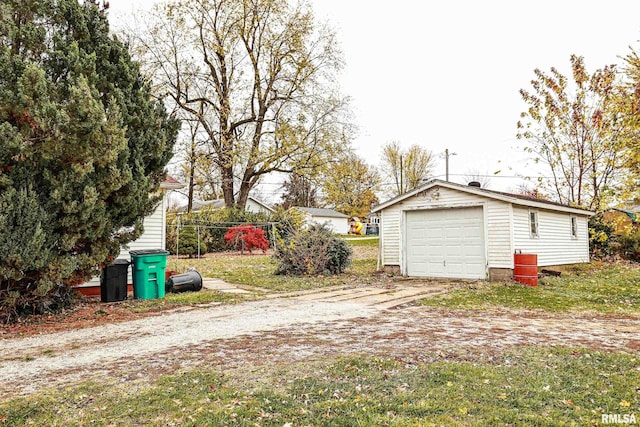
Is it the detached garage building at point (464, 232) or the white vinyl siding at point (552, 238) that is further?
the white vinyl siding at point (552, 238)

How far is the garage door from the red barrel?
0.93 m

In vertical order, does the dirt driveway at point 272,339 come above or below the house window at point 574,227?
below

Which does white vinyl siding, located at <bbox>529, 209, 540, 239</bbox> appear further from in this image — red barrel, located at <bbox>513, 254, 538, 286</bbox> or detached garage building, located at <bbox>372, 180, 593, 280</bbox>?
red barrel, located at <bbox>513, 254, 538, 286</bbox>

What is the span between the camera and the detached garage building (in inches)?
442

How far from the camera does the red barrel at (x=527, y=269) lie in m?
10.4

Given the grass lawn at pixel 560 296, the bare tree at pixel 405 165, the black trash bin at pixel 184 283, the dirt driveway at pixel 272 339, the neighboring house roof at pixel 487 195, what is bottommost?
the grass lawn at pixel 560 296

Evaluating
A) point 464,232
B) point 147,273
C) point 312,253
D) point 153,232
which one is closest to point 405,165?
point 464,232

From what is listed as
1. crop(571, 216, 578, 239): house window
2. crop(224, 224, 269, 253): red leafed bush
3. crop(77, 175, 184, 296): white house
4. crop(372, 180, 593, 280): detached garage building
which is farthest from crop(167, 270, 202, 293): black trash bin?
crop(571, 216, 578, 239): house window

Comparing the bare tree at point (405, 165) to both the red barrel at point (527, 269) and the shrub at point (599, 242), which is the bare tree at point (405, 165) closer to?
the shrub at point (599, 242)

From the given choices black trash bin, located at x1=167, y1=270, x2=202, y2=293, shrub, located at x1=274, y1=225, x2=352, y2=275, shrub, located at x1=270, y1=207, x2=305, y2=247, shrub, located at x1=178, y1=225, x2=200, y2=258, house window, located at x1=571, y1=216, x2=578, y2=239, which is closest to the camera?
black trash bin, located at x1=167, y1=270, x2=202, y2=293

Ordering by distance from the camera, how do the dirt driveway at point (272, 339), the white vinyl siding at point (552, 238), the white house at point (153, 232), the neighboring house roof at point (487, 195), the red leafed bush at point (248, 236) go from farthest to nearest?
the red leafed bush at point (248, 236) < the white vinyl siding at point (552, 238) < the neighboring house roof at point (487, 195) < the white house at point (153, 232) < the dirt driveway at point (272, 339)

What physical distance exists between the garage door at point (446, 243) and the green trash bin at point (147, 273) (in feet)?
24.7

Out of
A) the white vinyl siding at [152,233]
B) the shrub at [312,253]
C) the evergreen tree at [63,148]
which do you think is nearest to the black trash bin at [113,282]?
the evergreen tree at [63,148]

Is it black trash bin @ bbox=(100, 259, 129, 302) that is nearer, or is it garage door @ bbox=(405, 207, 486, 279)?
black trash bin @ bbox=(100, 259, 129, 302)
